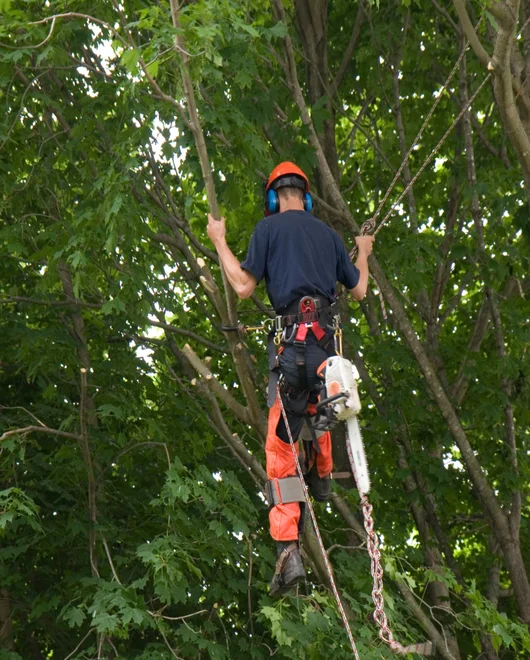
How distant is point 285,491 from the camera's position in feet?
17.9

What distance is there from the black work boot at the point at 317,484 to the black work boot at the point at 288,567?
1.86 feet

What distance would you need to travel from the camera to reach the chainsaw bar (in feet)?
16.3

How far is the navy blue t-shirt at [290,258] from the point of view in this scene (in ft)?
17.8

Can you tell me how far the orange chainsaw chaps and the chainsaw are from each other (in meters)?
0.49

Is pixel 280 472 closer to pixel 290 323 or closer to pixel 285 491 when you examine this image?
pixel 285 491

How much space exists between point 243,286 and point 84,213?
2.29 m

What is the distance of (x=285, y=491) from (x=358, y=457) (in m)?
0.58

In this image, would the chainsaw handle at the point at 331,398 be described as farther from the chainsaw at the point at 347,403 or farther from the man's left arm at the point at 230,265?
the man's left arm at the point at 230,265

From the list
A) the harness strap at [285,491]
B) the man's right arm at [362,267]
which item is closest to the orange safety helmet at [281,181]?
the man's right arm at [362,267]

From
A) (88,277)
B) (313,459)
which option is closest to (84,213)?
(88,277)

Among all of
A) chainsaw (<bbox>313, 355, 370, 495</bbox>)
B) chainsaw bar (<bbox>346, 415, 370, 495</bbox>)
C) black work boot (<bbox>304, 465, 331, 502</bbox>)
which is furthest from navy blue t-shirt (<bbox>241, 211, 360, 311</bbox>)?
black work boot (<bbox>304, 465, 331, 502</bbox>)

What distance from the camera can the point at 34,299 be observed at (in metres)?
8.86

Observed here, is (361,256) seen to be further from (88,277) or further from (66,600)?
(66,600)

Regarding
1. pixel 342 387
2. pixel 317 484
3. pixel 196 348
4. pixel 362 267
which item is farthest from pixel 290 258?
pixel 196 348
